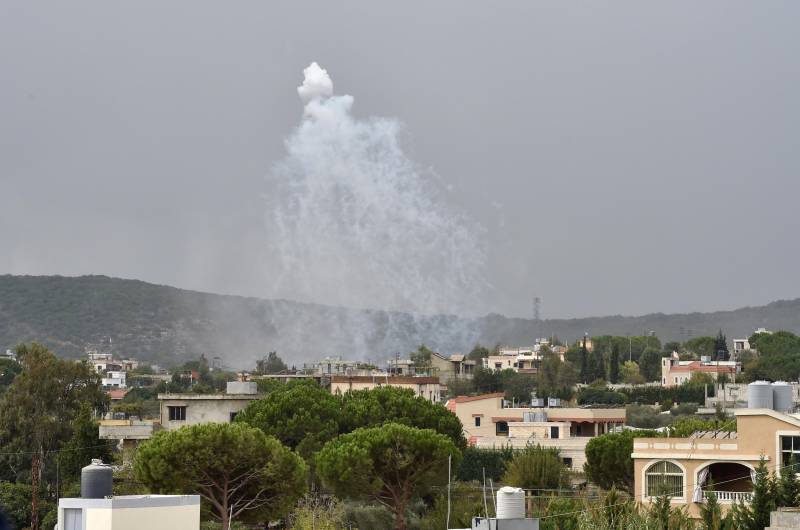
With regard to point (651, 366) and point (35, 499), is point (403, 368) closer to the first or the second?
point (651, 366)

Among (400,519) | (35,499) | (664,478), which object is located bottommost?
(400,519)

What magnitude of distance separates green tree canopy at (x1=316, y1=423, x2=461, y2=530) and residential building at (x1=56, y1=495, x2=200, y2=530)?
102ft

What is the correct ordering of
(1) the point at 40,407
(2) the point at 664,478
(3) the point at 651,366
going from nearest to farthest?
(2) the point at 664,478 < (1) the point at 40,407 < (3) the point at 651,366

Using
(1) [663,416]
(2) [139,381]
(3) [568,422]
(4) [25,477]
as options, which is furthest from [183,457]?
(2) [139,381]

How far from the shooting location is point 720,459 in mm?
41219

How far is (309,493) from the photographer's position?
5731 centimetres

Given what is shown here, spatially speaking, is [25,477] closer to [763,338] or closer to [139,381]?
[139,381]

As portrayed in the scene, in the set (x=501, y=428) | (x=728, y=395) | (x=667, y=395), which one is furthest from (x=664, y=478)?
(x=667, y=395)

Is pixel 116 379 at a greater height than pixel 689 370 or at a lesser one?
greater

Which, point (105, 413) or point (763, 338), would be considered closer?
point (105, 413)

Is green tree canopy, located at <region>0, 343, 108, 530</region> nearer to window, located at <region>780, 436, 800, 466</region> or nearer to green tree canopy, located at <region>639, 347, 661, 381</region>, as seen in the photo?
window, located at <region>780, 436, 800, 466</region>

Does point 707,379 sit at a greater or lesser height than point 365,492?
greater

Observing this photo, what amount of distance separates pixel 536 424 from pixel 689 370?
204 feet

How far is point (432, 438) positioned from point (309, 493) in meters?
6.40
